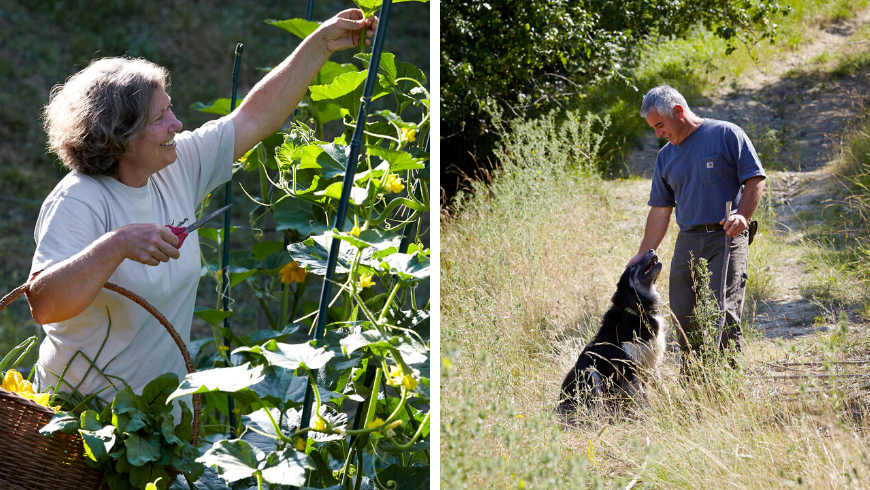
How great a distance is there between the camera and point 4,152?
575cm

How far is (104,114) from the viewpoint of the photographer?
1.60m

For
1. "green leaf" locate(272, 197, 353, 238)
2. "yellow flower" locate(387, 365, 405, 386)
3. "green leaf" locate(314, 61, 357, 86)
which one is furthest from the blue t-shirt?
"yellow flower" locate(387, 365, 405, 386)

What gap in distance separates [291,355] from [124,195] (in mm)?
907

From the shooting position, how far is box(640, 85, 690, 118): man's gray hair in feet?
7.99

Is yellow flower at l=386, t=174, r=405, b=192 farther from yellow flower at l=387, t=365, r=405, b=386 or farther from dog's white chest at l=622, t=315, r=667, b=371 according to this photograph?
dog's white chest at l=622, t=315, r=667, b=371

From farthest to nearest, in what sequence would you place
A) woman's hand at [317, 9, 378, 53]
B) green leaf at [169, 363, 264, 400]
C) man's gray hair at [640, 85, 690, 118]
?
man's gray hair at [640, 85, 690, 118] → woman's hand at [317, 9, 378, 53] → green leaf at [169, 363, 264, 400]

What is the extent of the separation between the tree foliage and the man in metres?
1.65

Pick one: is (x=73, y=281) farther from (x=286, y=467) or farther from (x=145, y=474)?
(x=286, y=467)

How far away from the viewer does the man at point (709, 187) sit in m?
2.38

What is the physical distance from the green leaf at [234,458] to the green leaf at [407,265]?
0.34 m

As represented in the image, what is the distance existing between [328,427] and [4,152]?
5.89m

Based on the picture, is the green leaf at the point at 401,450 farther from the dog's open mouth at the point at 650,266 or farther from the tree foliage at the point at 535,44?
the tree foliage at the point at 535,44

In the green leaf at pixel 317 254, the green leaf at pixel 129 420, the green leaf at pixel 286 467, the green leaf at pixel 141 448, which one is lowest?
the green leaf at pixel 141 448

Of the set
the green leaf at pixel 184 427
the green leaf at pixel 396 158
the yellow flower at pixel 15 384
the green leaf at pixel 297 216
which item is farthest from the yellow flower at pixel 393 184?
the yellow flower at pixel 15 384
